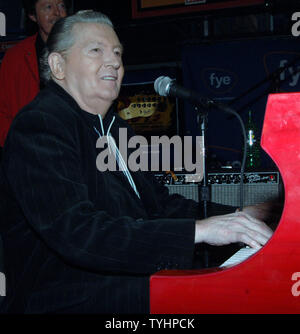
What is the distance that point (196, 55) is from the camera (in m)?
4.57

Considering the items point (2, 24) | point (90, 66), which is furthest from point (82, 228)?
point (2, 24)

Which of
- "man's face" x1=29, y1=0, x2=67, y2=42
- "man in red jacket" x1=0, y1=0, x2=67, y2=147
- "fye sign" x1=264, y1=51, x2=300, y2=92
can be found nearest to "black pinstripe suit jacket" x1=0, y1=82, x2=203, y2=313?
"man in red jacket" x1=0, y1=0, x2=67, y2=147

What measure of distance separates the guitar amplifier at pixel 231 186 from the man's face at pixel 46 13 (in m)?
1.27

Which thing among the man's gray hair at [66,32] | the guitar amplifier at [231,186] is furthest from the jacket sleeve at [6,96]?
the man's gray hair at [66,32]

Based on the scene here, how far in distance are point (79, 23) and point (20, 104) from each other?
4.68 feet

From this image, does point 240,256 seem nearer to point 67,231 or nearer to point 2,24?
point 67,231

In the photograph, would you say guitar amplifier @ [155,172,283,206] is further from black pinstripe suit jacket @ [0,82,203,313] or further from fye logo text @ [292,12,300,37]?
fye logo text @ [292,12,300,37]

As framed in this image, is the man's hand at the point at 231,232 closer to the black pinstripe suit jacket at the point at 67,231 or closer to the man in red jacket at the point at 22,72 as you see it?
the black pinstripe suit jacket at the point at 67,231

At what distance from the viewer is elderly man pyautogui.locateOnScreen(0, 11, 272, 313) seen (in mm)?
958

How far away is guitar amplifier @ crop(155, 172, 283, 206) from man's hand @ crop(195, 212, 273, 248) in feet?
6.03

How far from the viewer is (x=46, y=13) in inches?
108

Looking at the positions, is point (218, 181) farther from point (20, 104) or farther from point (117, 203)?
point (117, 203)

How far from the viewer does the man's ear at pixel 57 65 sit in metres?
1.39

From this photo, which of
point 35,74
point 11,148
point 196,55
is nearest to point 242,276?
point 11,148
